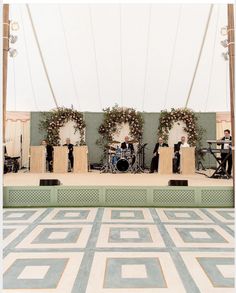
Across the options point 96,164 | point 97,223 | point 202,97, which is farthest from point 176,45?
point 97,223

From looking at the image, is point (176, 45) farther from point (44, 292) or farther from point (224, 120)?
point (44, 292)

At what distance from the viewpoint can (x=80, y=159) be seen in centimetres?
869

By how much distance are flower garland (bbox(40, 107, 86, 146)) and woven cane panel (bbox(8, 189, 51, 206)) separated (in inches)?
224

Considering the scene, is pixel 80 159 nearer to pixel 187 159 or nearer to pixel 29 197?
pixel 187 159

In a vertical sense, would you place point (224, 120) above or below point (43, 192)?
above

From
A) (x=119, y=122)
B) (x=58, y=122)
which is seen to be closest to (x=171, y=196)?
(x=119, y=122)

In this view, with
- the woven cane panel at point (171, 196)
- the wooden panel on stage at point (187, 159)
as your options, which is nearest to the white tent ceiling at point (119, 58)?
the wooden panel on stage at point (187, 159)

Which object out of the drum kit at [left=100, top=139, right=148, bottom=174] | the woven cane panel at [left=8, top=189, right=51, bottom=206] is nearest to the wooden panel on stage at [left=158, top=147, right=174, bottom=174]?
the drum kit at [left=100, top=139, right=148, bottom=174]

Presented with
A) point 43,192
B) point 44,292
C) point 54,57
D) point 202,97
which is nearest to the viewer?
point 44,292

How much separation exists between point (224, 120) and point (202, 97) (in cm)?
117

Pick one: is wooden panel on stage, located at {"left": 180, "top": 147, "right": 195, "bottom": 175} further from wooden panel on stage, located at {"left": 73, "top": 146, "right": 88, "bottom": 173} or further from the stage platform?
the stage platform

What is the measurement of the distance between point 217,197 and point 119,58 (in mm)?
5886

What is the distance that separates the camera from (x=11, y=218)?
13.0 ft

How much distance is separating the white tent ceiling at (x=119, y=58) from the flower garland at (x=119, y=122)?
40 cm
